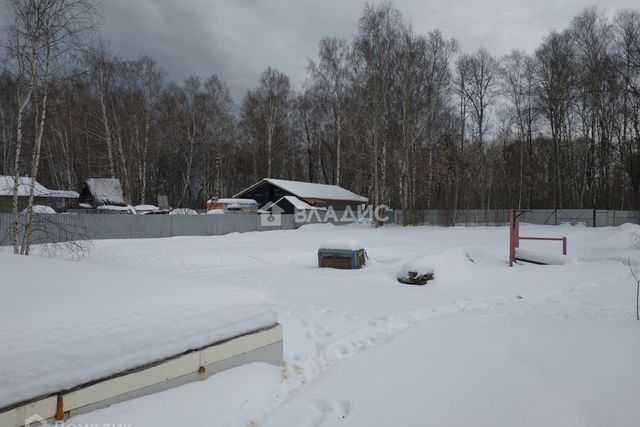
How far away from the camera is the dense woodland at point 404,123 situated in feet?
85.0

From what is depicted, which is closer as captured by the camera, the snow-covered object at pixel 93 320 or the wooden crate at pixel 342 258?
the snow-covered object at pixel 93 320

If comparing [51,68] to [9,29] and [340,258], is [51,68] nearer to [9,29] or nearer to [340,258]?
[9,29]

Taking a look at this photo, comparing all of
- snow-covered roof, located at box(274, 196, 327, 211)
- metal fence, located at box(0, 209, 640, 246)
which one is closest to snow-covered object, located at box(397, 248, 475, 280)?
metal fence, located at box(0, 209, 640, 246)

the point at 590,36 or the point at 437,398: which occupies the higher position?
the point at 590,36

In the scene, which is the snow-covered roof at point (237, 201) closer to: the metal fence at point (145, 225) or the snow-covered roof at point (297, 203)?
the snow-covered roof at point (297, 203)

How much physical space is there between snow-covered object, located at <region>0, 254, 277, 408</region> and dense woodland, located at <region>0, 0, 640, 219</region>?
23.1m

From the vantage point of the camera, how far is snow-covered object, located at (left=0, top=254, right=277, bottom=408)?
1.92 m

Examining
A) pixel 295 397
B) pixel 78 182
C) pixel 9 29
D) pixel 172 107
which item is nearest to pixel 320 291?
pixel 295 397

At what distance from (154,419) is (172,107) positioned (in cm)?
3485

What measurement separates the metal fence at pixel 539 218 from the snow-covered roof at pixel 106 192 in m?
22.5

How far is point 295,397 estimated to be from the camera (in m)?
3.14
